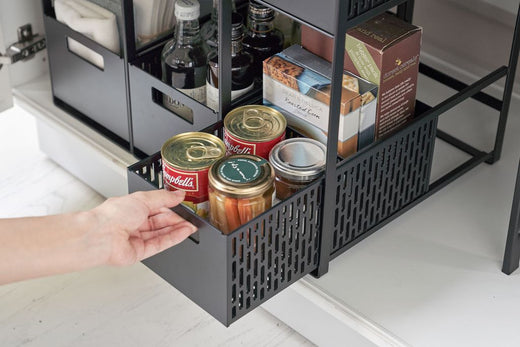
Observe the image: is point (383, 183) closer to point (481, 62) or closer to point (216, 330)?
point (216, 330)

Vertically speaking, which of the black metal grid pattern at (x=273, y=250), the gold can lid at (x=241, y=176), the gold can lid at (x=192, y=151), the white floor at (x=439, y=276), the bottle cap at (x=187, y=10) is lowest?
the white floor at (x=439, y=276)

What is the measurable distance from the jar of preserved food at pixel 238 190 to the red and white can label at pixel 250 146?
7 centimetres

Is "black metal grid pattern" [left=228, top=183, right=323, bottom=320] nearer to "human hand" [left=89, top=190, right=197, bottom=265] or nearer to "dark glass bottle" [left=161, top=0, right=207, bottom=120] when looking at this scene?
"human hand" [left=89, top=190, right=197, bottom=265]

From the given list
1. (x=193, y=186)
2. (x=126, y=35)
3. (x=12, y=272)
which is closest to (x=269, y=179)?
(x=193, y=186)

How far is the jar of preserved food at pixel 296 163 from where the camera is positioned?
145 cm

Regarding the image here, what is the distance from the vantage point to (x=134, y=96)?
177 centimetres

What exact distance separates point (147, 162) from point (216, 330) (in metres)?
0.38

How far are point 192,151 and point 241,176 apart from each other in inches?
4.7

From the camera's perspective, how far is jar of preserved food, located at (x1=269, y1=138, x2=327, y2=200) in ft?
4.75

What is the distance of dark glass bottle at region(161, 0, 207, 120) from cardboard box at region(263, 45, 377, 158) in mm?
154

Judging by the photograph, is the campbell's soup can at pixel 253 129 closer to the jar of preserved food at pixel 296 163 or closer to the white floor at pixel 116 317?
the jar of preserved food at pixel 296 163

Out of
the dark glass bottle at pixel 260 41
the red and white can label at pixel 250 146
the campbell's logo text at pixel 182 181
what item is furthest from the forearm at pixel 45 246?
the dark glass bottle at pixel 260 41

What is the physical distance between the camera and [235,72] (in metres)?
1.62

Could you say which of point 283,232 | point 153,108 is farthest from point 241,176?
point 153,108
